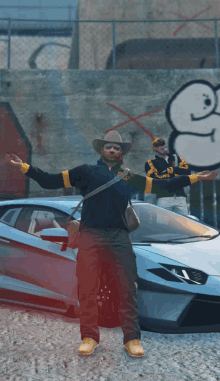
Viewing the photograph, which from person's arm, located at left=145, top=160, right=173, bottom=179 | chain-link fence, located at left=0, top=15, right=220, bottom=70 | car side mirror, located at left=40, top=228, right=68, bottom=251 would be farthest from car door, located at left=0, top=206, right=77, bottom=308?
chain-link fence, located at left=0, top=15, right=220, bottom=70

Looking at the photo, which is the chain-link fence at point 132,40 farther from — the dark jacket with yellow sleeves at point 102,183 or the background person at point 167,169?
the dark jacket with yellow sleeves at point 102,183

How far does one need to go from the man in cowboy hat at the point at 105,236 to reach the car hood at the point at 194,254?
400 millimetres

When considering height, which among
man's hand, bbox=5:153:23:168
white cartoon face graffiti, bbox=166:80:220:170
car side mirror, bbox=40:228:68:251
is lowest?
car side mirror, bbox=40:228:68:251

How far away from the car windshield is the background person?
4.79ft

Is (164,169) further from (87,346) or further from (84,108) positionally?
(84,108)

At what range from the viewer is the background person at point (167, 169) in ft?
20.6

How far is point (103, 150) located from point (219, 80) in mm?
7662

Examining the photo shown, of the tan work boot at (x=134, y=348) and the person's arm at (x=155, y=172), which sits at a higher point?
the person's arm at (x=155, y=172)

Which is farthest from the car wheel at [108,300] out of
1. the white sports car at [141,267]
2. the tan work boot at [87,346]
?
the tan work boot at [87,346]

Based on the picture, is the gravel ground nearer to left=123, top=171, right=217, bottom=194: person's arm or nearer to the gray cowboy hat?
left=123, top=171, right=217, bottom=194: person's arm

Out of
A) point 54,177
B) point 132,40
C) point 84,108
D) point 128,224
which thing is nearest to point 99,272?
point 128,224

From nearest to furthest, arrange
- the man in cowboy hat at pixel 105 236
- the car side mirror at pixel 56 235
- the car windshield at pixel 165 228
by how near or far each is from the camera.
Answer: the man in cowboy hat at pixel 105 236, the car side mirror at pixel 56 235, the car windshield at pixel 165 228

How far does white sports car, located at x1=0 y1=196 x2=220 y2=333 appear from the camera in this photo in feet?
11.1

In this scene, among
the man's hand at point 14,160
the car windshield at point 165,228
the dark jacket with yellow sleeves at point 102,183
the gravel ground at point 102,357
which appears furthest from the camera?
the car windshield at point 165,228
